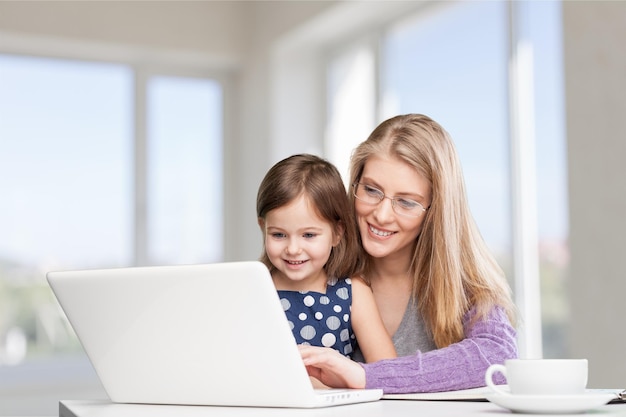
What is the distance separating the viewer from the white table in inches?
39.4

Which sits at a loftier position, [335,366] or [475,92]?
[475,92]

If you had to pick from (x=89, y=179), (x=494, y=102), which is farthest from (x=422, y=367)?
(x=89, y=179)

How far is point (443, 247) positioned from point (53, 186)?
3364 millimetres

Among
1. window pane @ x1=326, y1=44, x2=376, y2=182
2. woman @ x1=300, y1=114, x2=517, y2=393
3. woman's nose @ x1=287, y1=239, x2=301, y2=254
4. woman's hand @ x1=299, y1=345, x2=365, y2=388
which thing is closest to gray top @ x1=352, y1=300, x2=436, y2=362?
woman @ x1=300, y1=114, x2=517, y2=393

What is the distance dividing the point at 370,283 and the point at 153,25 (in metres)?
3.24

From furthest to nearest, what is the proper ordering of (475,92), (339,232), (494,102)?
1. (475,92)
2. (494,102)
3. (339,232)

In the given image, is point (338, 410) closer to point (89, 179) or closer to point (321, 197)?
point (321, 197)

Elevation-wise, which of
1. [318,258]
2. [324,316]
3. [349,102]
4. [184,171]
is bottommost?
[324,316]

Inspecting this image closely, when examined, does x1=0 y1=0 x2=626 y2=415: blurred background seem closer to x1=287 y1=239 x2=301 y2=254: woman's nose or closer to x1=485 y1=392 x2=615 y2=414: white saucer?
x1=287 y1=239 x2=301 y2=254: woman's nose

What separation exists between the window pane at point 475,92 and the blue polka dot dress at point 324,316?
1725 mm

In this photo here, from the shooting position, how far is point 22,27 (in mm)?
4258

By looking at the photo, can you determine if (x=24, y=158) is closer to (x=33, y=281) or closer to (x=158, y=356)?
(x=33, y=281)

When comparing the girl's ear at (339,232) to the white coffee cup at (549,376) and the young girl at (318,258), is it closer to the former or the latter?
the young girl at (318,258)

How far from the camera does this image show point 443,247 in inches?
60.5
